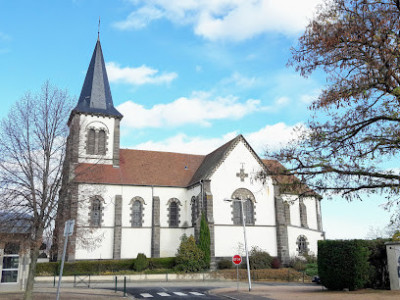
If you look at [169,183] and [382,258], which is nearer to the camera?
[382,258]

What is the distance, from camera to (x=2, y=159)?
16547 mm

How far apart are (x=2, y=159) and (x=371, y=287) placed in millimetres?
19833

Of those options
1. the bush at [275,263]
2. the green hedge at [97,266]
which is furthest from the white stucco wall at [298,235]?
the green hedge at [97,266]

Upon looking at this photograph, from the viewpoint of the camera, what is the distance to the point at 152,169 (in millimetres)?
39438

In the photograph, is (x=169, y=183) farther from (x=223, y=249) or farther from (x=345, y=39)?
(x=345, y=39)

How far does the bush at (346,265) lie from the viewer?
2034 centimetres

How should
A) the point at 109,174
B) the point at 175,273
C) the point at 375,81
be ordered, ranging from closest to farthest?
the point at 375,81, the point at 175,273, the point at 109,174

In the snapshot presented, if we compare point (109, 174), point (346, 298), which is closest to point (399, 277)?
point (346, 298)

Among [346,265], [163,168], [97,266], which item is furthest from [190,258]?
[346,265]

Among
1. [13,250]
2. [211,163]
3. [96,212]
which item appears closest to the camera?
[13,250]

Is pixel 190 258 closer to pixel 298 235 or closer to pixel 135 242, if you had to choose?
pixel 135 242

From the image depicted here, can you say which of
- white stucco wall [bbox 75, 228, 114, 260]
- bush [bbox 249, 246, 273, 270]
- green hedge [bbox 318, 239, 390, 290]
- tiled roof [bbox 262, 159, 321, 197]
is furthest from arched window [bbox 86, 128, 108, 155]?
tiled roof [bbox 262, 159, 321, 197]

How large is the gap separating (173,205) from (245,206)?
7134 millimetres

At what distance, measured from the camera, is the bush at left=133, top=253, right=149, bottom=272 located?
31.2 meters
